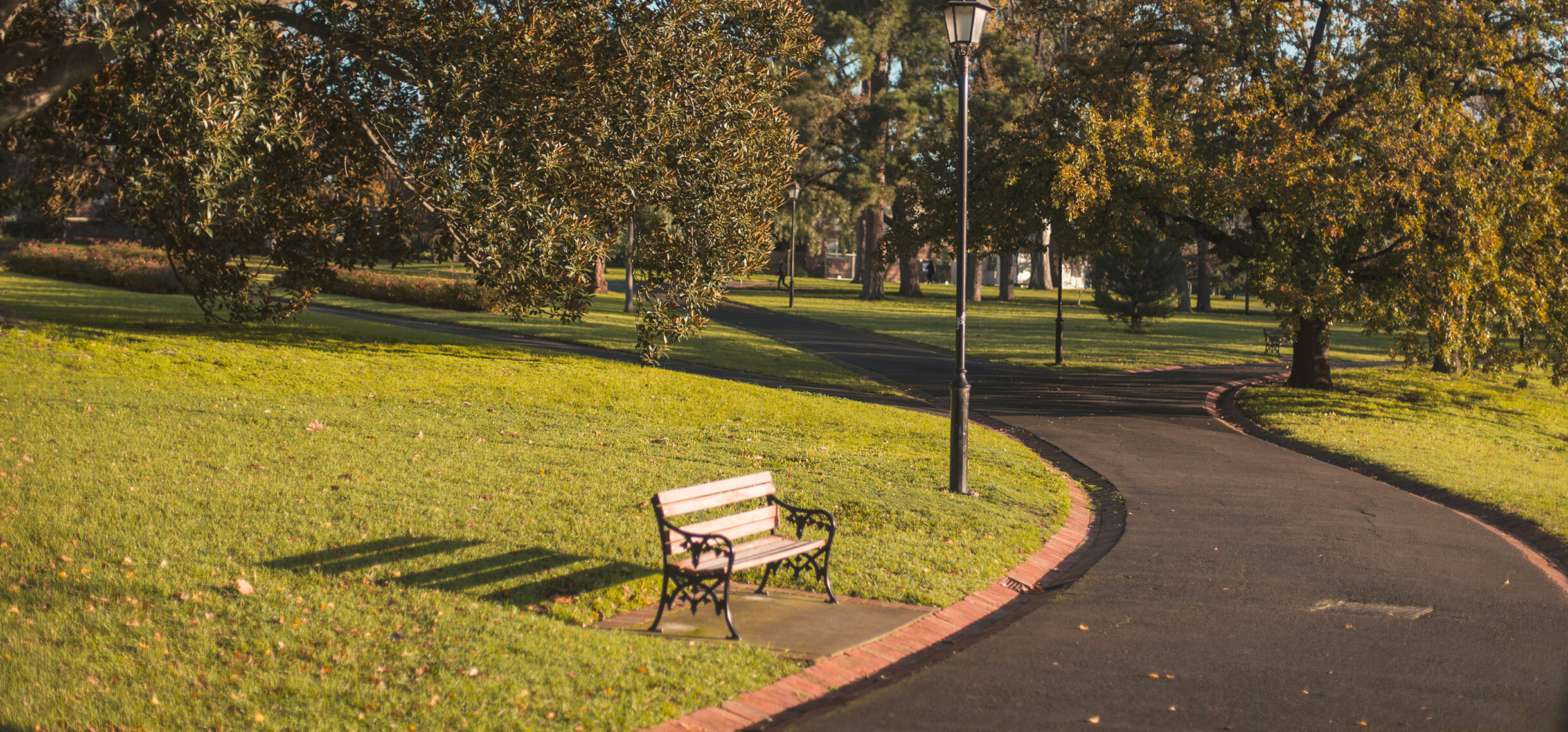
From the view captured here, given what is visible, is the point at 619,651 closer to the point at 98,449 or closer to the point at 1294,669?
the point at 1294,669

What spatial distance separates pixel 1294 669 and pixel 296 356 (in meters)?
14.7

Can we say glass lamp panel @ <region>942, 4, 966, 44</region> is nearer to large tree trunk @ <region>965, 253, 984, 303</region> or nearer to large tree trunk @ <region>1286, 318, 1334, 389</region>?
large tree trunk @ <region>1286, 318, 1334, 389</region>

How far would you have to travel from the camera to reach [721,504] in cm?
700

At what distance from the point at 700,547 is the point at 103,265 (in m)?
31.2

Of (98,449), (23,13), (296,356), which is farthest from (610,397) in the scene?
(23,13)

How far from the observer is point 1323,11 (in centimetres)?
2059

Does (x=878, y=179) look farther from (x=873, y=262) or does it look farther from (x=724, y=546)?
(x=724, y=546)

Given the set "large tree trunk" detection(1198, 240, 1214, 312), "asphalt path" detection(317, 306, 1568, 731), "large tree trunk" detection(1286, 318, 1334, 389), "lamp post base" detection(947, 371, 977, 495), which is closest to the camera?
"asphalt path" detection(317, 306, 1568, 731)

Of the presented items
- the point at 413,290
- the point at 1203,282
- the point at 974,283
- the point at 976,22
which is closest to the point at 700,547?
the point at 976,22

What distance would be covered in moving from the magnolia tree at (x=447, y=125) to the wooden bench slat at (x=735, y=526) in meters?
6.50

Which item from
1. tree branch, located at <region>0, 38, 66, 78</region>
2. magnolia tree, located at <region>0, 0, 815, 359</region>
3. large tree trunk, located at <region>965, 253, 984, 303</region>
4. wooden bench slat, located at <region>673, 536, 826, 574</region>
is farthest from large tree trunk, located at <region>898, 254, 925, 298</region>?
wooden bench slat, located at <region>673, 536, 826, 574</region>

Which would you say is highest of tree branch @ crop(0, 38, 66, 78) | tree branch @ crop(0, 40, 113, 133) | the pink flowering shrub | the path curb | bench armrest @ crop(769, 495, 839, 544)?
tree branch @ crop(0, 38, 66, 78)

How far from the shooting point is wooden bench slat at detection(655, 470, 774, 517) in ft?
21.7

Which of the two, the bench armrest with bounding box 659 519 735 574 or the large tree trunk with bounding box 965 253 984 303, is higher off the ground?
the large tree trunk with bounding box 965 253 984 303
